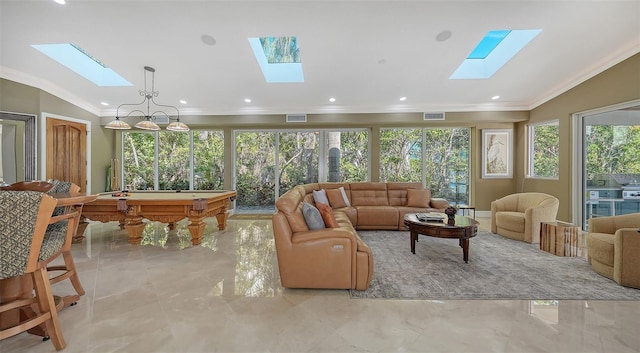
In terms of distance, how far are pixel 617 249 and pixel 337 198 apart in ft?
13.1

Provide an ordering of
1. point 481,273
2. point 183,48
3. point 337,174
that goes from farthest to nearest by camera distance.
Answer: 1. point 337,174
2. point 183,48
3. point 481,273

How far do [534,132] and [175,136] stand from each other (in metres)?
9.48

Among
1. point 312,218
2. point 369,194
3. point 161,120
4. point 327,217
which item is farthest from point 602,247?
point 161,120

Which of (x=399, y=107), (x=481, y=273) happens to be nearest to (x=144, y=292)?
(x=481, y=273)

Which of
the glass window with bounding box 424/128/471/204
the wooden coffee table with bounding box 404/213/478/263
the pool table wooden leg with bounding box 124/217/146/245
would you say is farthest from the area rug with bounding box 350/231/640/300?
the pool table wooden leg with bounding box 124/217/146/245

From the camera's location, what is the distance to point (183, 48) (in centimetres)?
425

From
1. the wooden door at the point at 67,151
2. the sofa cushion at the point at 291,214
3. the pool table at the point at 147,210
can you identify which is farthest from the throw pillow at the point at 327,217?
the wooden door at the point at 67,151

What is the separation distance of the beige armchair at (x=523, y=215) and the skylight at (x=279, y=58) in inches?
188

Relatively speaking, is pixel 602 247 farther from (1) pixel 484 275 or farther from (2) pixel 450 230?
(2) pixel 450 230

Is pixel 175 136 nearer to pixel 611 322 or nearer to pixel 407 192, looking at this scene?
pixel 407 192

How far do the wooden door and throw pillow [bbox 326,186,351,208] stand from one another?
5.95m

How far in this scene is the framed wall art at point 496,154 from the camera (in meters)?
6.73

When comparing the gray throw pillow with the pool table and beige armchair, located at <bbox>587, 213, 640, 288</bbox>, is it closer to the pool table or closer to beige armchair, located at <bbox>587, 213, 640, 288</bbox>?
the pool table

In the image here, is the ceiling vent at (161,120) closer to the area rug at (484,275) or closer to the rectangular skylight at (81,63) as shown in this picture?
the rectangular skylight at (81,63)
